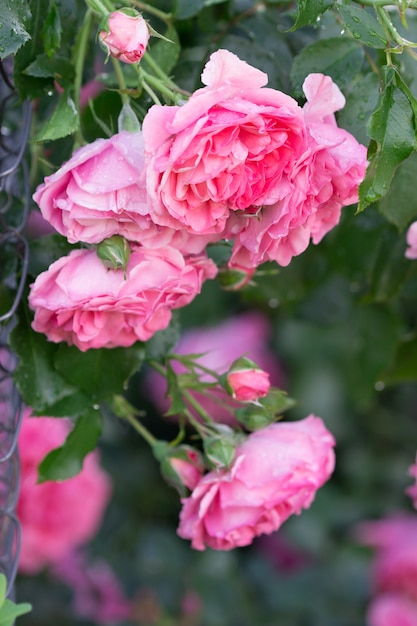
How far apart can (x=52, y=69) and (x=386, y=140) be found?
0.23 meters

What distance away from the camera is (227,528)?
2.08 feet

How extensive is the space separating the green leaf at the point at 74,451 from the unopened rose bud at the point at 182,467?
0.07 m

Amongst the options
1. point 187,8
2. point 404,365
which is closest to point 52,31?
point 187,8

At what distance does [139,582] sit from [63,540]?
0.44 metres

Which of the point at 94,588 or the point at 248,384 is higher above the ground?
the point at 248,384

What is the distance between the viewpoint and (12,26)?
52cm

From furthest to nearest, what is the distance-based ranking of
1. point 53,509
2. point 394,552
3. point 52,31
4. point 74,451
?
point 394,552
point 53,509
point 74,451
point 52,31

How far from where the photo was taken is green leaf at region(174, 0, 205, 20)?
2.28 ft

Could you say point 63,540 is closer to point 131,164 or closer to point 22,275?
point 22,275

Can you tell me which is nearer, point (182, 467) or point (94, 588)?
point (182, 467)

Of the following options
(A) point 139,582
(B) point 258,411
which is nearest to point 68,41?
(B) point 258,411

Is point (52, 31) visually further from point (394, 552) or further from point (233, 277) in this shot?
point (394, 552)

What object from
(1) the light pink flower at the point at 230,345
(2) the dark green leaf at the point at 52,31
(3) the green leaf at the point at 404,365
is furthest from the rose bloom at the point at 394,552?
(2) the dark green leaf at the point at 52,31

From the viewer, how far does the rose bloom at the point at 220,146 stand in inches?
19.4
